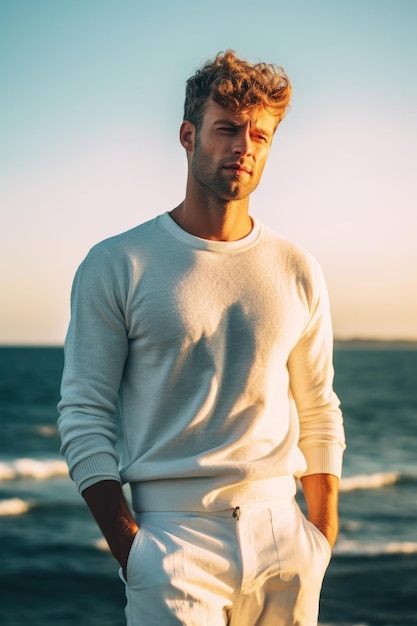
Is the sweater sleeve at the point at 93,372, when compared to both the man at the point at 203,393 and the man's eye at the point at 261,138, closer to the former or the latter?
the man at the point at 203,393

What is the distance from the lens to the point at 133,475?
235 centimetres

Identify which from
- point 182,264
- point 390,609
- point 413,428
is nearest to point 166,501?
point 182,264

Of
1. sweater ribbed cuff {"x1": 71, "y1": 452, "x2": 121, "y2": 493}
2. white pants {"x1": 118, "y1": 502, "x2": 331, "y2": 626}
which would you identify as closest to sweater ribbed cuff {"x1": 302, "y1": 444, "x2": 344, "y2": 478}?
white pants {"x1": 118, "y1": 502, "x2": 331, "y2": 626}

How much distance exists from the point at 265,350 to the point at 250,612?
69 cm

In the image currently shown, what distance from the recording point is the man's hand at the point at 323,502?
8.36 feet

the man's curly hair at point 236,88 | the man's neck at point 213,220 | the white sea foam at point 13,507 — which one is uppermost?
the man's curly hair at point 236,88

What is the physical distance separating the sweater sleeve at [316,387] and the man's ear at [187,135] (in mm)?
512

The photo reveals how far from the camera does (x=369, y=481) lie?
18266mm

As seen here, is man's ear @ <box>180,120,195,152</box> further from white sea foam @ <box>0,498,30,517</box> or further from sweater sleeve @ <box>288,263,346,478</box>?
white sea foam @ <box>0,498,30,517</box>

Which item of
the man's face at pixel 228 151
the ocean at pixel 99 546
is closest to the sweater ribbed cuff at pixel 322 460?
the man's face at pixel 228 151

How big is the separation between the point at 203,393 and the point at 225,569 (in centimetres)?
45

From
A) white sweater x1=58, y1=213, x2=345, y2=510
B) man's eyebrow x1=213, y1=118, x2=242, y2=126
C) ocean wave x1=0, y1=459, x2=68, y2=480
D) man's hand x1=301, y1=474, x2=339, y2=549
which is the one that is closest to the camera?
white sweater x1=58, y1=213, x2=345, y2=510

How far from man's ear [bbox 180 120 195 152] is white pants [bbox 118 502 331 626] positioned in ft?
3.36

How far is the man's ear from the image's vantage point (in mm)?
2491
